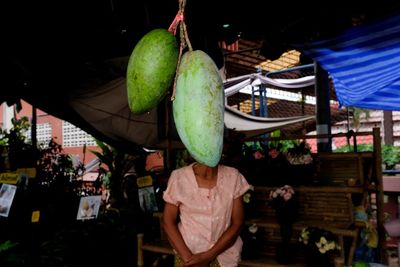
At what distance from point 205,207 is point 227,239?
210mm

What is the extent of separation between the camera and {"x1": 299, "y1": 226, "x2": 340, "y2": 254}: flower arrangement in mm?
2404

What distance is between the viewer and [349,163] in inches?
115

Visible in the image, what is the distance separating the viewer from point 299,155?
2.92 m

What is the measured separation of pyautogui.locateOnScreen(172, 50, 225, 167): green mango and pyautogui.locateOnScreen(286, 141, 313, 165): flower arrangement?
242 centimetres

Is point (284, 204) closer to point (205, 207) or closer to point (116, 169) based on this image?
point (205, 207)

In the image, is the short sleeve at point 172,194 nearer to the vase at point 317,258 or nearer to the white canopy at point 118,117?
the vase at point 317,258

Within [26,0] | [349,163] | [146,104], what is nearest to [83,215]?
[26,0]

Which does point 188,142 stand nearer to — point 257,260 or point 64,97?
point 257,260

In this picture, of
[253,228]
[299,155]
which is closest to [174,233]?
[253,228]

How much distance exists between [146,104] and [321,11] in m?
1.81

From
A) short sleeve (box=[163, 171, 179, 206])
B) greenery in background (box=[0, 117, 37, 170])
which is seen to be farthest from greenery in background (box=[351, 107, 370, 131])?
short sleeve (box=[163, 171, 179, 206])

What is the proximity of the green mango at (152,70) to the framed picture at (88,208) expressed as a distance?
9.67 feet

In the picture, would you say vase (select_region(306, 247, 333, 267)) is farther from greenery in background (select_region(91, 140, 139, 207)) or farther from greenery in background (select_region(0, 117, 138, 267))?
greenery in background (select_region(91, 140, 139, 207))

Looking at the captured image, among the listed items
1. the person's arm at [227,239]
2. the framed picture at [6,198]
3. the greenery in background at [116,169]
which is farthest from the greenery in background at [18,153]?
the person's arm at [227,239]
